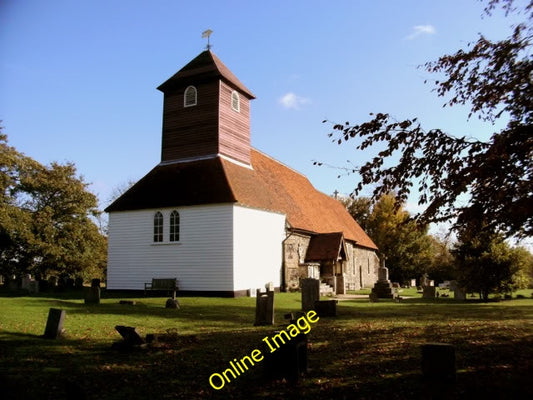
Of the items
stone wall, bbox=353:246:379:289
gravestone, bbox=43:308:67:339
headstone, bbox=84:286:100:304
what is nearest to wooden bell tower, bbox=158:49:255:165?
headstone, bbox=84:286:100:304

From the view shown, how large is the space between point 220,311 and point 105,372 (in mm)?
9012

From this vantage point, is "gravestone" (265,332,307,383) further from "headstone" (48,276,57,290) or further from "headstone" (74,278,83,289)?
"headstone" (74,278,83,289)

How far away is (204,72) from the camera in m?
26.8

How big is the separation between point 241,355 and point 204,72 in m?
21.6

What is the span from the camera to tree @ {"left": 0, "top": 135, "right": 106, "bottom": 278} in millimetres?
31094

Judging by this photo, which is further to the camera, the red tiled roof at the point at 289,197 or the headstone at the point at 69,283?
the headstone at the point at 69,283

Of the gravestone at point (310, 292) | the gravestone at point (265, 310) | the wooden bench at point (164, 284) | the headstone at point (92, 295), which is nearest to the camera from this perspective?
the gravestone at point (265, 310)

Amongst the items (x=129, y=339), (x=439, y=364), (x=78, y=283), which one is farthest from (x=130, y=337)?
(x=78, y=283)

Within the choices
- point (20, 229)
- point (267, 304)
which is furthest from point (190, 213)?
point (20, 229)

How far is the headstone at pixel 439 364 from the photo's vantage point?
6191mm

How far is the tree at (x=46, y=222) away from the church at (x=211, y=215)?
9412 mm

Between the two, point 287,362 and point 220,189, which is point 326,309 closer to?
point 287,362

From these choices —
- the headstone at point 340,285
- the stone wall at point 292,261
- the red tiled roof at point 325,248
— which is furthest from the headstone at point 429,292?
the stone wall at point 292,261

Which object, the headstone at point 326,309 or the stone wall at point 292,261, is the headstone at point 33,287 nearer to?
the stone wall at point 292,261
